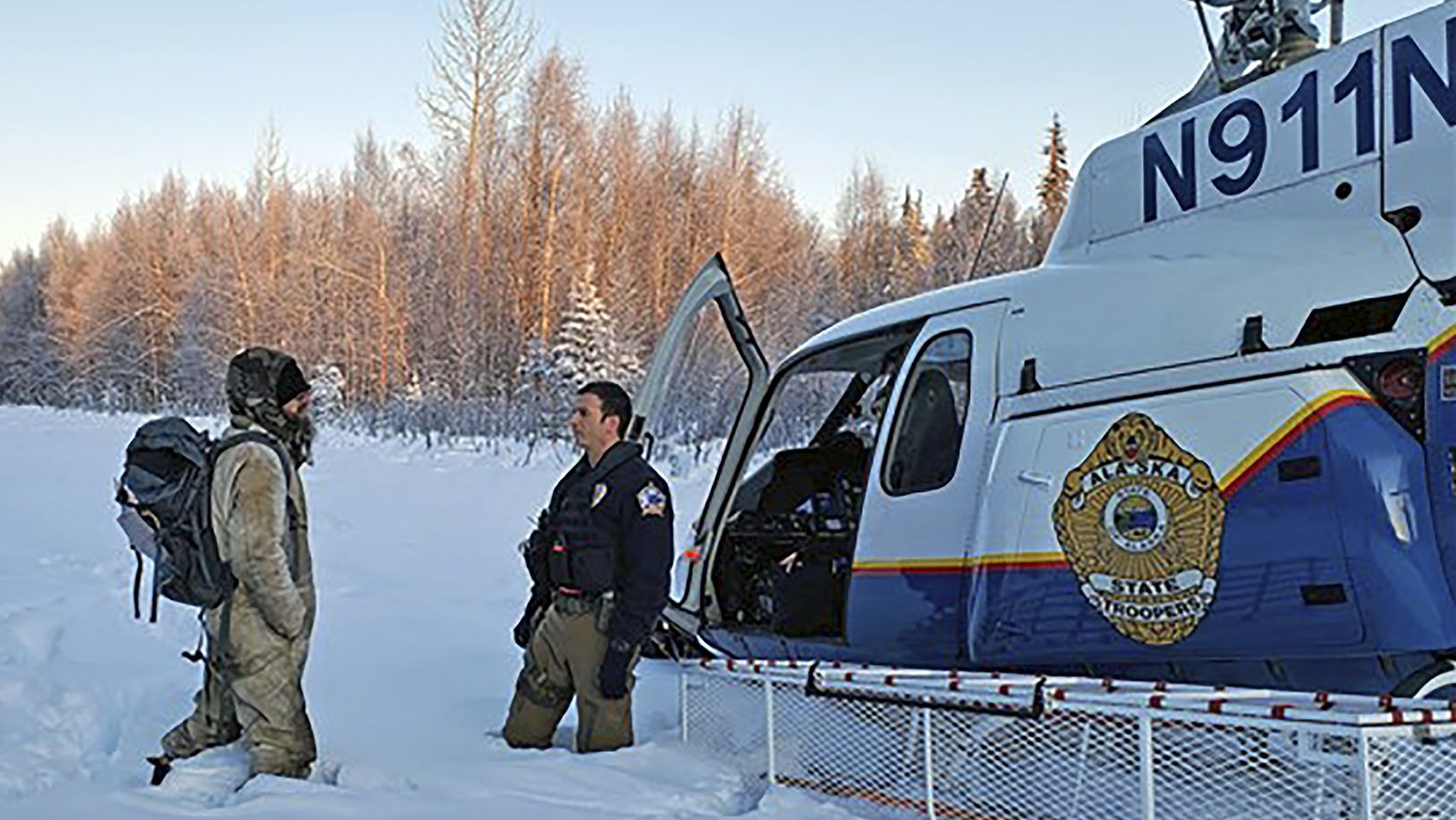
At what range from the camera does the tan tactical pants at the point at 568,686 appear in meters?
5.46

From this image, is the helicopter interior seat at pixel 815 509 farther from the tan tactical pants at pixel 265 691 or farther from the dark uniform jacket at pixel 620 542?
the tan tactical pants at pixel 265 691

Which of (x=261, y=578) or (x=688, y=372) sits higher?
(x=688, y=372)

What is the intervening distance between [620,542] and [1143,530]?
2.08m

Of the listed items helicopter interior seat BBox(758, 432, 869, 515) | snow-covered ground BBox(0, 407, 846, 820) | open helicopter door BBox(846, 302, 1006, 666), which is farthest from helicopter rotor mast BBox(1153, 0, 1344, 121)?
snow-covered ground BBox(0, 407, 846, 820)

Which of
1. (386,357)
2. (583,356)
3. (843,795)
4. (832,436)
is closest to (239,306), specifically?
(386,357)

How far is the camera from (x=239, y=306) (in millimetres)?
42125

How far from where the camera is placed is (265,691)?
491 cm

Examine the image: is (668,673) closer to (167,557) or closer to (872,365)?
(872,365)

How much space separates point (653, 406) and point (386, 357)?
32.0m

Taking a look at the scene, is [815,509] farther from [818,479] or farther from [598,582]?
[598,582]

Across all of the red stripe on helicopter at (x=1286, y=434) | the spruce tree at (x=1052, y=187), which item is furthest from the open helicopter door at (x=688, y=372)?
the spruce tree at (x=1052, y=187)

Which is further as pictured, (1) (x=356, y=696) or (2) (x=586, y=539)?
(1) (x=356, y=696)

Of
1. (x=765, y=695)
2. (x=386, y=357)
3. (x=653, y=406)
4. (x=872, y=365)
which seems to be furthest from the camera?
(x=386, y=357)

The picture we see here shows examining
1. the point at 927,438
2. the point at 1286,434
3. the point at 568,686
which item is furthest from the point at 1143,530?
the point at 568,686
